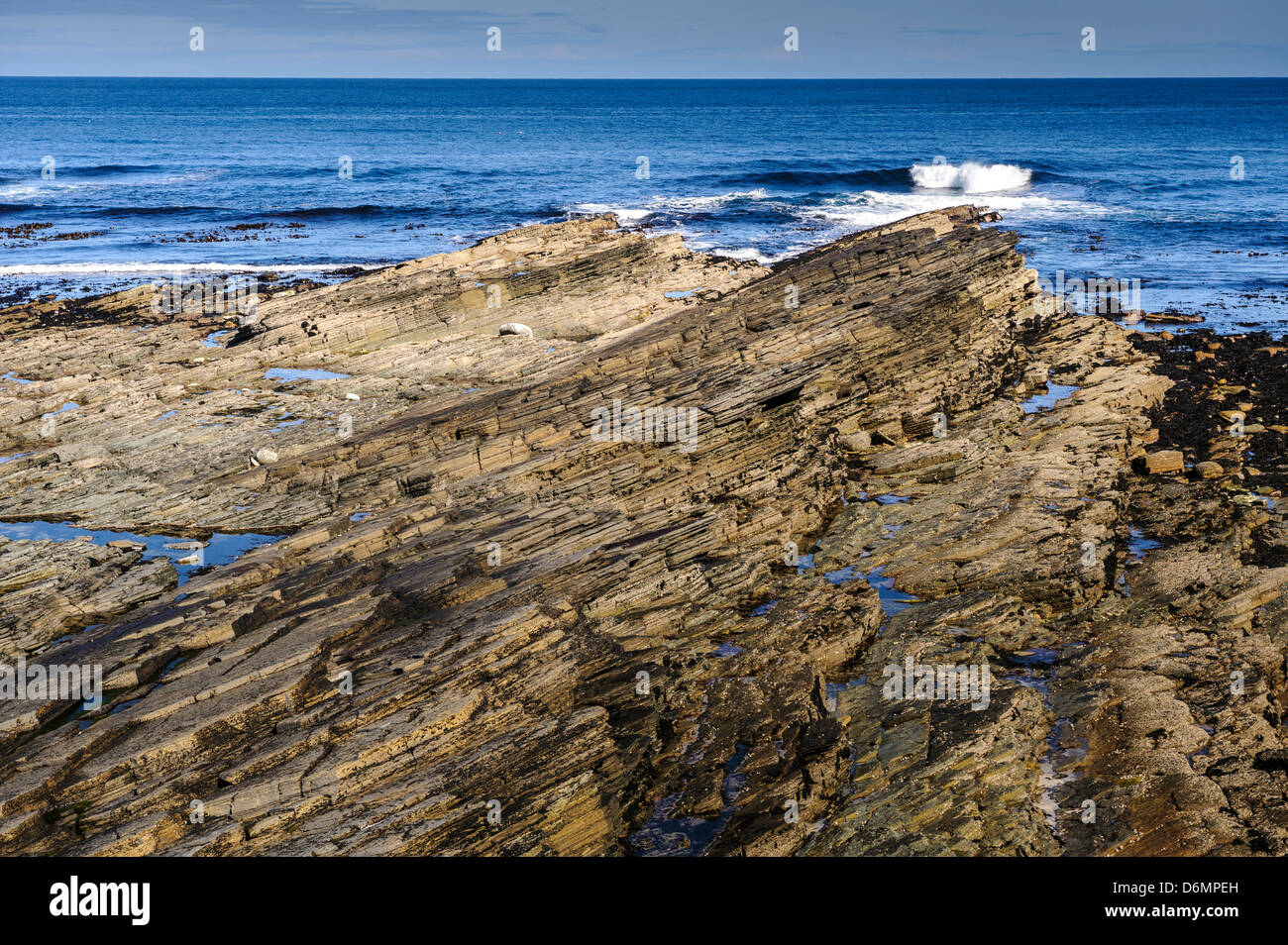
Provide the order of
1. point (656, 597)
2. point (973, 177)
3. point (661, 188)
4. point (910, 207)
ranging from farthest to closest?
point (973, 177) < point (661, 188) < point (910, 207) < point (656, 597)

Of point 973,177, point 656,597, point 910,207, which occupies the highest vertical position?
point 973,177

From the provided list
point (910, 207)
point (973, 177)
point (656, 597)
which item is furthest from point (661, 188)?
point (656, 597)

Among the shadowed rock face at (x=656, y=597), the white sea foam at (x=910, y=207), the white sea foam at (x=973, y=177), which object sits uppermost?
the white sea foam at (x=973, y=177)

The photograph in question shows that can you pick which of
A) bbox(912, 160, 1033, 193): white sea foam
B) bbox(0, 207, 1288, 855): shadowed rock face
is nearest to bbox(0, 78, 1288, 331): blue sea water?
bbox(912, 160, 1033, 193): white sea foam

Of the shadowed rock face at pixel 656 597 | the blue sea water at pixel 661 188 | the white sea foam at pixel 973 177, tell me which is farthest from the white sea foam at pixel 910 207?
the shadowed rock face at pixel 656 597

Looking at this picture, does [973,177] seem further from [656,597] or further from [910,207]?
[656,597]

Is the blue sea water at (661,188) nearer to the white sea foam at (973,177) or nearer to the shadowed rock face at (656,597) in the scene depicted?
the white sea foam at (973,177)
